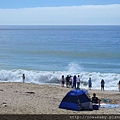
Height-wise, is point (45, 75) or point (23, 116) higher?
point (45, 75)

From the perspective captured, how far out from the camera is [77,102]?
1844 cm

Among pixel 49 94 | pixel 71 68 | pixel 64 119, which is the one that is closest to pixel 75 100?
pixel 64 119

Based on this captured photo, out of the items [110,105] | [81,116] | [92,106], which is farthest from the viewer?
[110,105]

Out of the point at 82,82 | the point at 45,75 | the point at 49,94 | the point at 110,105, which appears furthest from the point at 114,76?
the point at 110,105

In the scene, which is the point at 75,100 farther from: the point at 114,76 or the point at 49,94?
the point at 114,76

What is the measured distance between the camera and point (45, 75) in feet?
126

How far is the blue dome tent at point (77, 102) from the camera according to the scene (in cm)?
1831

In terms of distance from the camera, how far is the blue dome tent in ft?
60.1

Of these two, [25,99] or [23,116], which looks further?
[25,99]

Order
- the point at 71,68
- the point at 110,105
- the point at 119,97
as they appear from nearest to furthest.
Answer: the point at 110,105 < the point at 119,97 < the point at 71,68

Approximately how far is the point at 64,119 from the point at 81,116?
140 cm

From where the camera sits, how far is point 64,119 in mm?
14672

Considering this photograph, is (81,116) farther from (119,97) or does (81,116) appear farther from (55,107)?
(119,97)

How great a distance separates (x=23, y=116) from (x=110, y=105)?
6798 mm
